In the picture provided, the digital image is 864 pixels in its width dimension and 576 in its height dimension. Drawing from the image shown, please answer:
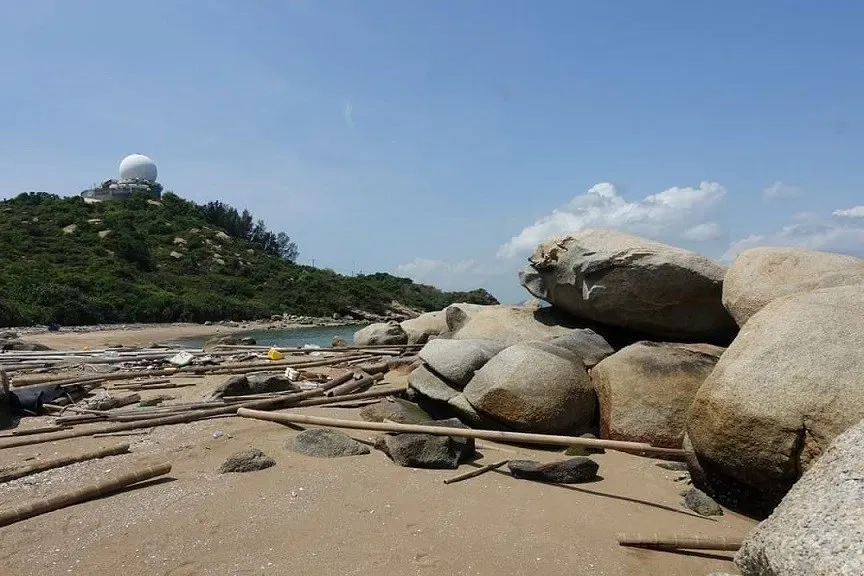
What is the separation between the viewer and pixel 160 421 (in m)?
8.42

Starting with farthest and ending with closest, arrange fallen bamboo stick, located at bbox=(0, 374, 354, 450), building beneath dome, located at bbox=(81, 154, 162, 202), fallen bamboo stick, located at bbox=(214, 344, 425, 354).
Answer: building beneath dome, located at bbox=(81, 154, 162, 202) < fallen bamboo stick, located at bbox=(214, 344, 425, 354) < fallen bamboo stick, located at bbox=(0, 374, 354, 450)

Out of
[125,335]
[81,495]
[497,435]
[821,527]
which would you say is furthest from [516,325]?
[125,335]

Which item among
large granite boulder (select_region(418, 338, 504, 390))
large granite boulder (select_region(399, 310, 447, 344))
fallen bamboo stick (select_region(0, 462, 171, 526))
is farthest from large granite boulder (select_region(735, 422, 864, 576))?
large granite boulder (select_region(399, 310, 447, 344))

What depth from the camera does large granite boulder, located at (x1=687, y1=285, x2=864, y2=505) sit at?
5.27 meters

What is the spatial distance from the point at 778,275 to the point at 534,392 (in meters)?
3.16

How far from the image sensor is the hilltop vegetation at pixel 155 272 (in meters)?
37.9

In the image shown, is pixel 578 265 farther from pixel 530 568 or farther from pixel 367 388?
pixel 530 568

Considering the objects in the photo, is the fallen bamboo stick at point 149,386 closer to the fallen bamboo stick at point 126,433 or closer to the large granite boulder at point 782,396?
the fallen bamboo stick at point 126,433

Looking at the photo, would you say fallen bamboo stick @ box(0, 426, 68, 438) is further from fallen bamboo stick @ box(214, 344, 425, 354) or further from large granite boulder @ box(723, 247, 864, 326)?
fallen bamboo stick @ box(214, 344, 425, 354)

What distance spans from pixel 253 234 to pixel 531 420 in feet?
236

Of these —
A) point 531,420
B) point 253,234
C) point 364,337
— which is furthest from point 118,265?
point 531,420

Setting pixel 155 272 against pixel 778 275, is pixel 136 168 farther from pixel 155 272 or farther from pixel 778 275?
pixel 778 275

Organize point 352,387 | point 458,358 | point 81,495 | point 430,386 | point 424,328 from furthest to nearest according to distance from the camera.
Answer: point 424,328 → point 352,387 → point 430,386 → point 458,358 → point 81,495

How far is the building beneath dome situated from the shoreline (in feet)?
105
